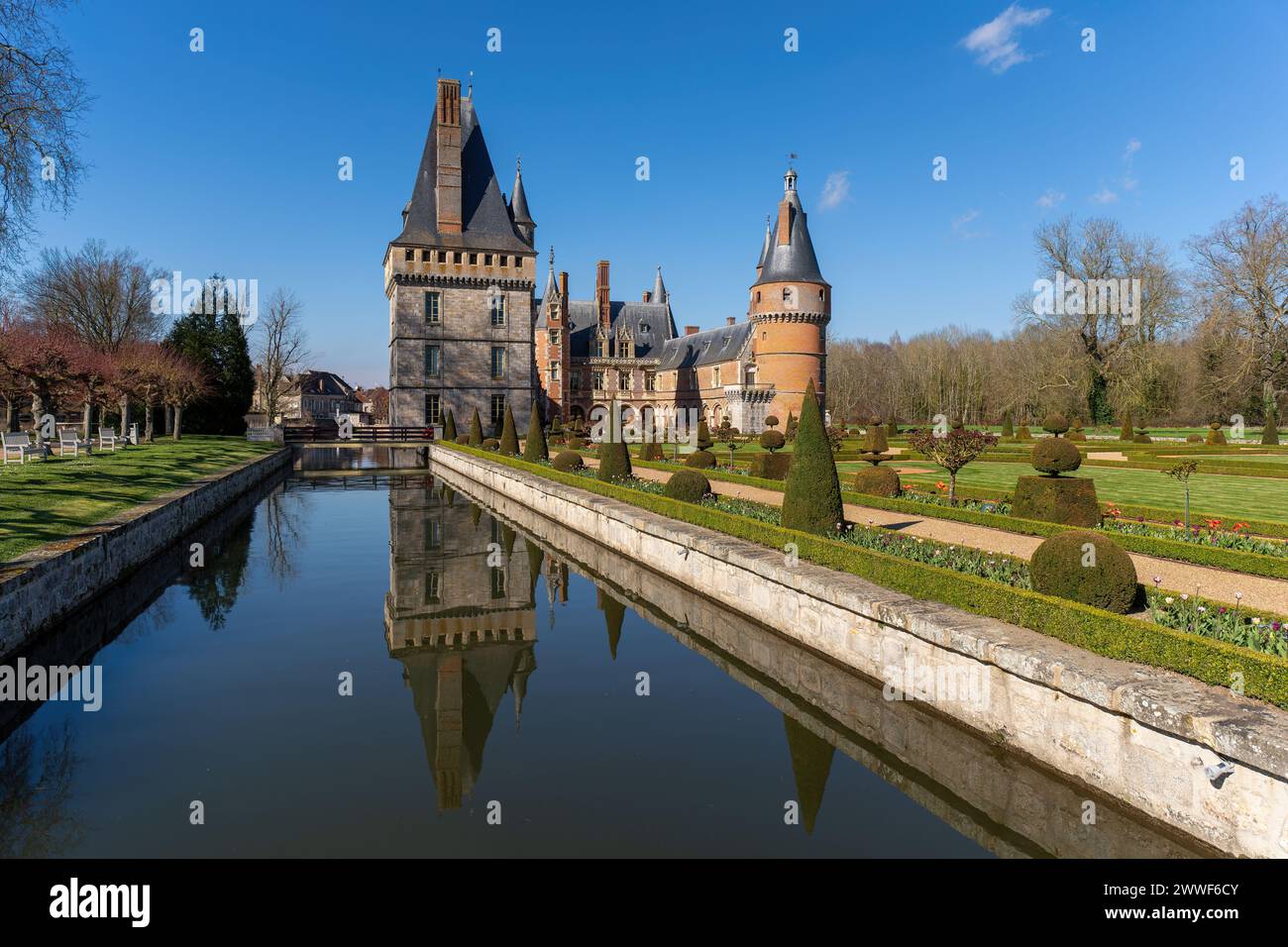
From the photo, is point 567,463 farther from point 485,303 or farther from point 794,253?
point 794,253

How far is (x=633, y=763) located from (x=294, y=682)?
3.84 metres

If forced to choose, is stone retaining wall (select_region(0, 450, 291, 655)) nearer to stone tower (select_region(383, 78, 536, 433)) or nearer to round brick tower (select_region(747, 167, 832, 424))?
stone tower (select_region(383, 78, 536, 433))

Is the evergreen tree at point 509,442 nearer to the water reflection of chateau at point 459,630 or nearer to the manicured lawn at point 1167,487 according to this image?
the water reflection of chateau at point 459,630

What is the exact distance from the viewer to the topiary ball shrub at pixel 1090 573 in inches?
248

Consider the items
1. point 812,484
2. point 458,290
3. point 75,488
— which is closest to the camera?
point 812,484

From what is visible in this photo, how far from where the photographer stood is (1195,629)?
5832 mm

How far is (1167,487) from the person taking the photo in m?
16.9

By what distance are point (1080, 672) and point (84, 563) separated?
36.8ft

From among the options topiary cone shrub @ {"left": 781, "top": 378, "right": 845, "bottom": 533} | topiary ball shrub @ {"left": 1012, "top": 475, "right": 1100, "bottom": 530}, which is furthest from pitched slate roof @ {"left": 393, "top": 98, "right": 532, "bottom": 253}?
topiary ball shrub @ {"left": 1012, "top": 475, "right": 1100, "bottom": 530}

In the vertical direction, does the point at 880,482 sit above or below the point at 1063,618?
above

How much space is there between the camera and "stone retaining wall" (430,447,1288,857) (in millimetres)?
4102

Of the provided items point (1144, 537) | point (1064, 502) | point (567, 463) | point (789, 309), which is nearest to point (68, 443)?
point (567, 463)

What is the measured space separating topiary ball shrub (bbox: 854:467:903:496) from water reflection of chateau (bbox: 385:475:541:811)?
→ 6.89m

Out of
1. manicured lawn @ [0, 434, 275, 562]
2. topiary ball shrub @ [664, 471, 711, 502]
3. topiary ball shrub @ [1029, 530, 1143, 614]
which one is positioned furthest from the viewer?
topiary ball shrub @ [664, 471, 711, 502]
